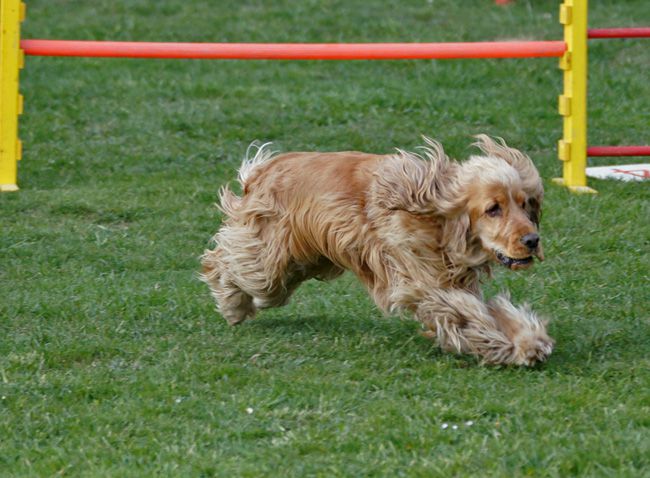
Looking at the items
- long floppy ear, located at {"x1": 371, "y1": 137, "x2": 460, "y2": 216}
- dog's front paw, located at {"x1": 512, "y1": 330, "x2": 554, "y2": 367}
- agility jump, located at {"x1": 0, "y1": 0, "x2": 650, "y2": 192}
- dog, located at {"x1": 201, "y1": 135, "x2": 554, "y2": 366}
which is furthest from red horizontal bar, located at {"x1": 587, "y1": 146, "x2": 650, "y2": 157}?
dog's front paw, located at {"x1": 512, "y1": 330, "x2": 554, "y2": 367}

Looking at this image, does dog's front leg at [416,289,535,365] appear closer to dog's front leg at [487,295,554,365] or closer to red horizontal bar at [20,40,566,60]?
dog's front leg at [487,295,554,365]

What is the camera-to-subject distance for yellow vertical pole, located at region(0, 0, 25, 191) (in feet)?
31.5

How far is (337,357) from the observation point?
631 centimetres

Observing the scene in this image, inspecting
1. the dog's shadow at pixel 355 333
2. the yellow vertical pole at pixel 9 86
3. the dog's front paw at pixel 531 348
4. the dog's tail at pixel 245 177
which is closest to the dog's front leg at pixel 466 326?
the dog's front paw at pixel 531 348

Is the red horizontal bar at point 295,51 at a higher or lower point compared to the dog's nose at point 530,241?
higher

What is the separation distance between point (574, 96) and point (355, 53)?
176 centimetres

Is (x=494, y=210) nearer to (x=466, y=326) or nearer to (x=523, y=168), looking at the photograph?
(x=523, y=168)

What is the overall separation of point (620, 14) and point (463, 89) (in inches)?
140

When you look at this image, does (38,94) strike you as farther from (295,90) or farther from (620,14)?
(620,14)

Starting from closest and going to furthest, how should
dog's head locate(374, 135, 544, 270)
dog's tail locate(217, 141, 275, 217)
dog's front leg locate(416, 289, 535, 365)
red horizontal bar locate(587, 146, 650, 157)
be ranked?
dog's head locate(374, 135, 544, 270) < dog's front leg locate(416, 289, 535, 365) < dog's tail locate(217, 141, 275, 217) < red horizontal bar locate(587, 146, 650, 157)

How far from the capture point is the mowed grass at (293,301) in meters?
5.09

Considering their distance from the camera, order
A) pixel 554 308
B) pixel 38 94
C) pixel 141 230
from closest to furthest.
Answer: pixel 554 308 → pixel 141 230 → pixel 38 94

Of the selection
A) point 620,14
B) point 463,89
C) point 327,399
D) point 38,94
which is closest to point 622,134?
point 463,89

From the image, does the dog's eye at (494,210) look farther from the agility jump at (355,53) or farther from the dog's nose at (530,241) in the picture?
the agility jump at (355,53)
